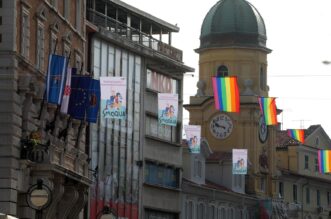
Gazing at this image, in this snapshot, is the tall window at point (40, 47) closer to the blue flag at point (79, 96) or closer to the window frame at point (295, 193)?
the blue flag at point (79, 96)

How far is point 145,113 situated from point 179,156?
716cm

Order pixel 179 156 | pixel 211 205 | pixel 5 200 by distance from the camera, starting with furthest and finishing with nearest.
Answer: pixel 211 205, pixel 179 156, pixel 5 200

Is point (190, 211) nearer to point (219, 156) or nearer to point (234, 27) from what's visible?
point (219, 156)

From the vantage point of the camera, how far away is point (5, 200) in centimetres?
5097

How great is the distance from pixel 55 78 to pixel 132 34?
97.7 feet

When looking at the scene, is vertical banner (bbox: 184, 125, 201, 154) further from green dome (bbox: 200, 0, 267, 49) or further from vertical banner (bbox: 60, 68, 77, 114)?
vertical banner (bbox: 60, 68, 77, 114)

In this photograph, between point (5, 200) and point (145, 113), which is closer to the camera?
point (5, 200)

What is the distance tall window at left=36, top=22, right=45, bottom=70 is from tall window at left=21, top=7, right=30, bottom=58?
68.4 inches

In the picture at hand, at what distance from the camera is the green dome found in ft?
388

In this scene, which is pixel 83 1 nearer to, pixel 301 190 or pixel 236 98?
pixel 236 98

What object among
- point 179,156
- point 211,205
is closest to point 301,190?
point 211,205

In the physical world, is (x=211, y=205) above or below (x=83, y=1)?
below

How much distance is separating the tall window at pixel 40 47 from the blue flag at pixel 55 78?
1.34 meters

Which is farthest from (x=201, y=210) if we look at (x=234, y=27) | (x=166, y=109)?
(x=234, y=27)
